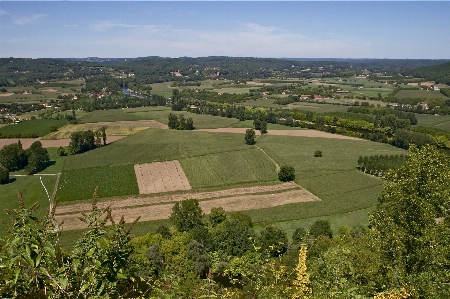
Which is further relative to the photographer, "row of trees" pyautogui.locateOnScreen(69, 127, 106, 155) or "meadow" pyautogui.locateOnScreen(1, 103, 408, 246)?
"row of trees" pyautogui.locateOnScreen(69, 127, 106, 155)

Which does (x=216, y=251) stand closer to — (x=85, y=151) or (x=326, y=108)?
(x=85, y=151)

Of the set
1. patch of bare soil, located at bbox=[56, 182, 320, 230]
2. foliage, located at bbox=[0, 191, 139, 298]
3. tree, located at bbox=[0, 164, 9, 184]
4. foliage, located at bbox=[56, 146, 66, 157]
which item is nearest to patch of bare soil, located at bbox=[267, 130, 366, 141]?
patch of bare soil, located at bbox=[56, 182, 320, 230]

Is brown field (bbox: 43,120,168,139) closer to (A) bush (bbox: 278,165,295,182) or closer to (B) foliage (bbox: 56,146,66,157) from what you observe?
(B) foliage (bbox: 56,146,66,157)

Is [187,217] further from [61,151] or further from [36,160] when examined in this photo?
[61,151]

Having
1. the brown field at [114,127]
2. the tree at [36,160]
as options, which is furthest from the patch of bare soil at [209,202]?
the brown field at [114,127]

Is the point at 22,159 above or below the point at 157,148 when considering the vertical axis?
above

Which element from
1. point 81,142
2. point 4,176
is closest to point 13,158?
point 4,176
